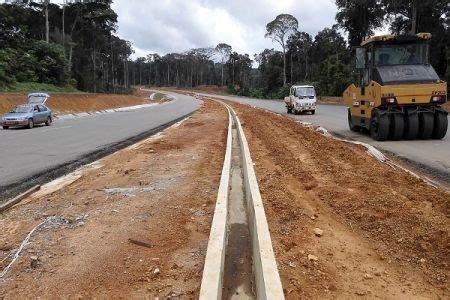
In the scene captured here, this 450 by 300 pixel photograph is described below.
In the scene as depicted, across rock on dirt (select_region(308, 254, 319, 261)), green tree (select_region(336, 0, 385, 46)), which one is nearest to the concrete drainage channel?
rock on dirt (select_region(308, 254, 319, 261))

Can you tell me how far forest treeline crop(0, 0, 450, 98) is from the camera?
48594 mm

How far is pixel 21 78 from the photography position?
154 feet

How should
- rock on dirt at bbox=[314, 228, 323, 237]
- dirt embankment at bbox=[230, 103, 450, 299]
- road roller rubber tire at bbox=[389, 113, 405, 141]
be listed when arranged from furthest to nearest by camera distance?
road roller rubber tire at bbox=[389, 113, 405, 141], rock on dirt at bbox=[314, 228, 323, 237], dirt embankment at bbox=[230, 103, 450, 299]

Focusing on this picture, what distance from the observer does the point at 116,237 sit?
586 centimetres

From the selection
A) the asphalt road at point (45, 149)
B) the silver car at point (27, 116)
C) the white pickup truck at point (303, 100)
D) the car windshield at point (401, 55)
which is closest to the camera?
the asphalt road at point (45, 149)

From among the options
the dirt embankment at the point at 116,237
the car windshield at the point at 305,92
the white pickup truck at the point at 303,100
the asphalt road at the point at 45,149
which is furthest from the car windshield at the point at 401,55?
the car windshield at the point at 305,92

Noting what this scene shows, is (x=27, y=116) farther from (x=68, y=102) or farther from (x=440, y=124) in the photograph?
(x=440, y=124)

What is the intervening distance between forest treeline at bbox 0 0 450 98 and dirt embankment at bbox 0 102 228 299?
1208cm

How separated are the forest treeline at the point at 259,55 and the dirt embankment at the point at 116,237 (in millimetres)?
12082

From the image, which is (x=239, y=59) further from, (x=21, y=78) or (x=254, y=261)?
(x=254, y=261)

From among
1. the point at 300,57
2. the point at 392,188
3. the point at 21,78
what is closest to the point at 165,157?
the point at 392,188

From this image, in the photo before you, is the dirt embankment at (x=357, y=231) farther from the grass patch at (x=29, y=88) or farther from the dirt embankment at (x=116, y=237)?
the grass patch at (x=29, y=88)

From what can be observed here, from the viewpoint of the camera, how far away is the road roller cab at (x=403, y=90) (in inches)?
592

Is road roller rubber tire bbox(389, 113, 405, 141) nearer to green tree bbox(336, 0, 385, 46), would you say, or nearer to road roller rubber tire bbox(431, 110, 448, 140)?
road roller rubber tire bbox(431, 110, 448, 140)
